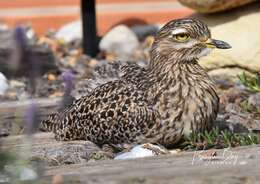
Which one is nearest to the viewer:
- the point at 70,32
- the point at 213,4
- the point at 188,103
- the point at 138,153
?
the point at 138,153

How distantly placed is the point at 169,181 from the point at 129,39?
226 inches

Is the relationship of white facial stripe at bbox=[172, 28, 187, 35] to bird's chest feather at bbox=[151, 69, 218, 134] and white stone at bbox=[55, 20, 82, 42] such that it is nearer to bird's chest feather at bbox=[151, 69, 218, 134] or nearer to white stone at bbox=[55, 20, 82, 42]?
bird's chest feather at bbox=[151, 69, 218, 134]

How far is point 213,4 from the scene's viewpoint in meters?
7.22

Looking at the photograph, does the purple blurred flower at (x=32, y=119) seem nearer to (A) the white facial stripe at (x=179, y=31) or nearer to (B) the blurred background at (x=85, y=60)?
(B) the blurred background at (x=85, y=60)

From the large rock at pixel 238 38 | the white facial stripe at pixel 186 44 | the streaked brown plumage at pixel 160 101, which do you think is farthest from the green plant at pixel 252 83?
the white facial stripe at pixel 186 44

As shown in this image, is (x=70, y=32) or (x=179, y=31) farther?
(x=70, y=32)

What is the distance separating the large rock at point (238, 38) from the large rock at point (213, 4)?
11 cm

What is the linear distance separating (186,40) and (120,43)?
12.8 ft

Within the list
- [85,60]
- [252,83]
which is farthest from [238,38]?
[85,60]

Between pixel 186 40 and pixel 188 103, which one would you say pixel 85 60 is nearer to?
pixel 186 40

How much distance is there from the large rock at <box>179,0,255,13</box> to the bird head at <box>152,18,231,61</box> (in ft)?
5.83

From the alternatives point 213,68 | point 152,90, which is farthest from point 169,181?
point 213,68

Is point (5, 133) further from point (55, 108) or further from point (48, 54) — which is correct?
point (48, 54)

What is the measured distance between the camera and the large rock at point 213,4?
720 centimetres
